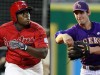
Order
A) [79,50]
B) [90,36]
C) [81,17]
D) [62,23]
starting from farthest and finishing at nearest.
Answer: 1. [62,23]
2. [90,36]
3. [81,17]
4. [79,50]

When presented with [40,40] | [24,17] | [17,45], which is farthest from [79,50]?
[24,17]

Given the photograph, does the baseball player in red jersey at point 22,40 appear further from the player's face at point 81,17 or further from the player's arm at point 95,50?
the player's arm at point 95,50

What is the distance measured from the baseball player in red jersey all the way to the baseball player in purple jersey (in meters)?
0.29

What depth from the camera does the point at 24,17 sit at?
7.43 metres

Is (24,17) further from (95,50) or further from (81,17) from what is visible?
(95,50)

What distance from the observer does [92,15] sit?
8.91 m

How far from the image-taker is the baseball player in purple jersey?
7.24m

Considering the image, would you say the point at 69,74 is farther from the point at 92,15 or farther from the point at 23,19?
the point at 23,19

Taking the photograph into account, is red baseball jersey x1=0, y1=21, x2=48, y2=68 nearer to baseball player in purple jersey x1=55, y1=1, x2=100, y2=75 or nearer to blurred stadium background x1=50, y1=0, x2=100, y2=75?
baseball player in purple jersey x1=55, y1=1, x2=100, y2=75

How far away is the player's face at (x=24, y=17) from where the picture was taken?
7.42 m

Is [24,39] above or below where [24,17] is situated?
below

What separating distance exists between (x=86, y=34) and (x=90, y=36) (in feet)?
0.20

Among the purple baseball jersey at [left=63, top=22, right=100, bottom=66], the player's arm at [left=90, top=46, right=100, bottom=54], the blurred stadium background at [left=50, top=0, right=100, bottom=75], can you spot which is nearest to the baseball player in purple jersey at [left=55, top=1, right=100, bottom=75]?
the purple baseball jersey at [left=63, top=22, right=100, bottom=66]

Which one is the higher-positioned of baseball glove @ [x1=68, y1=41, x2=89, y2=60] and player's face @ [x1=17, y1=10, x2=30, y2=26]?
player's face @ [x1=17, y1=10, x2=30, y2=26]
